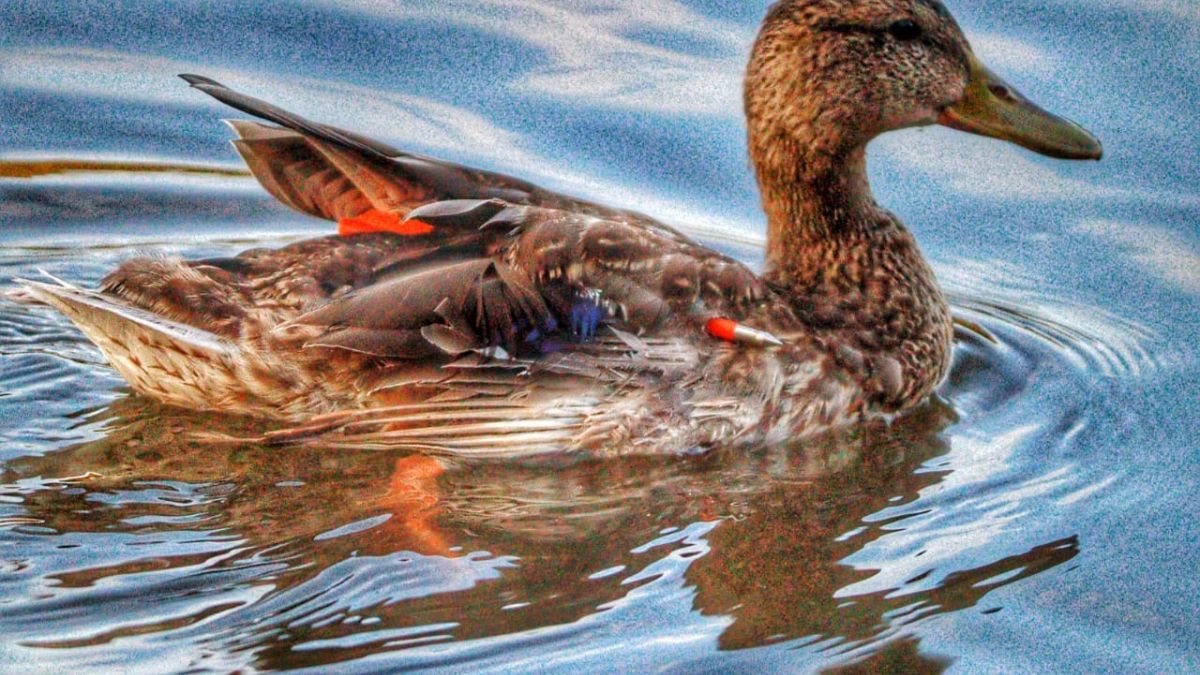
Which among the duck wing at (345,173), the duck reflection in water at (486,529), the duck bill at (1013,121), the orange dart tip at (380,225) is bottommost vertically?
the duck reflection in water at (486,529)

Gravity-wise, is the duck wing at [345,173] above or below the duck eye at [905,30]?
below

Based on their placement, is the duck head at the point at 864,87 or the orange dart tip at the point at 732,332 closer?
the orange dart tip at the point at 732,332

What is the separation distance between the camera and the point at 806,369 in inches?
238

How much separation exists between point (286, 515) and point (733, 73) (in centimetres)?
435

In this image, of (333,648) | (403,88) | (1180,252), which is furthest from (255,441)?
(1180,252)

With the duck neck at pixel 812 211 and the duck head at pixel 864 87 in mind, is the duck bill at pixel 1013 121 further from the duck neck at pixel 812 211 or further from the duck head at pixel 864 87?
the duck neck at pixel 812 211

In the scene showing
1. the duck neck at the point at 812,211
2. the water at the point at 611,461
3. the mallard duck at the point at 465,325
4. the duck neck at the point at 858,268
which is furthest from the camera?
the duck neck at the point at 812,211

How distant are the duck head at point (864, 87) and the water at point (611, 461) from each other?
1021mm

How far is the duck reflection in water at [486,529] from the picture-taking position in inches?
193

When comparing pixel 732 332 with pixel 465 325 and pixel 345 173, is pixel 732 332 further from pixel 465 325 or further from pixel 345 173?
pixel 345 173

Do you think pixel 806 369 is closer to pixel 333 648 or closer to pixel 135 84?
pixel 333 648

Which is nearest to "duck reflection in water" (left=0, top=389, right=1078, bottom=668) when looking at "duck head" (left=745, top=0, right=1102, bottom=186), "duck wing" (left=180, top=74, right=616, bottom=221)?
"duck wing" (left=180, top=74, right=616, bottom=221)

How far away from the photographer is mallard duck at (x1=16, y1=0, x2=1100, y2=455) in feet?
18.6

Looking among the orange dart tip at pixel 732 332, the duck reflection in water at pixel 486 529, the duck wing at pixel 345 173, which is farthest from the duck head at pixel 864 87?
the duck reflection in water at pixel 486 529
